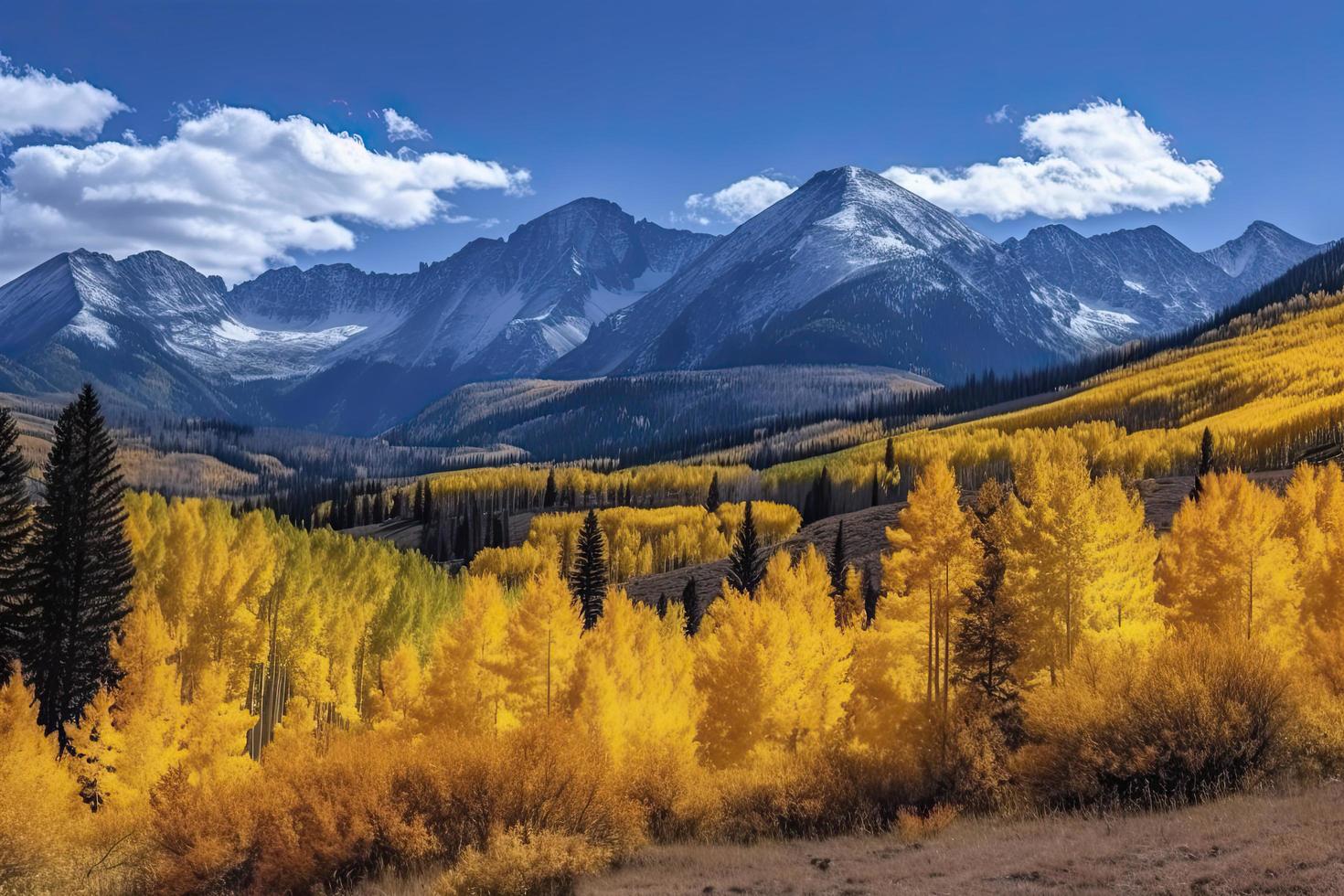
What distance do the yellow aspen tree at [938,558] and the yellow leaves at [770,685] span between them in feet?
21.5

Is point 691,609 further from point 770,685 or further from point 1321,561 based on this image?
point 1321,561

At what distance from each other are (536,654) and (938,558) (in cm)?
1923

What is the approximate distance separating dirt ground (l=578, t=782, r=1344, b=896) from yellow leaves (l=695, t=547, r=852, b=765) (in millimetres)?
12852

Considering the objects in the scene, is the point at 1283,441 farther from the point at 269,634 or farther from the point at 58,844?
the point at 58,844

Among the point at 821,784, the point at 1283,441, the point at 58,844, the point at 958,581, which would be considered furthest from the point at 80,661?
the point at 1283,441

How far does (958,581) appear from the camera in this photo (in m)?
38.5

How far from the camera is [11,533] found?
144 feet

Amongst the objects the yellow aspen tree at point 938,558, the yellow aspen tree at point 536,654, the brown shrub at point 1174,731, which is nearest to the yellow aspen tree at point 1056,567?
the yellow aspen tree at point 938,558

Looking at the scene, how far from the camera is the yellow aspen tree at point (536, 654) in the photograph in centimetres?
4734

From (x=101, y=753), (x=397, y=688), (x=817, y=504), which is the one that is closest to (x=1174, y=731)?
(x=101, y=753)

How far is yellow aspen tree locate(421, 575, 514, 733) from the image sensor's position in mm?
47281

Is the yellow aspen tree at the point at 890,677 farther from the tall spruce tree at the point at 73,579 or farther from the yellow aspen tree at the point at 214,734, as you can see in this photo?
the tall spruce tree at the point at 73,579

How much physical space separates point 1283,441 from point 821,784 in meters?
155

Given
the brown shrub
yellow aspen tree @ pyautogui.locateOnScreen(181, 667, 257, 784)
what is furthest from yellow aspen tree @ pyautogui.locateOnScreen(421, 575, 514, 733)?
the brown shrub
